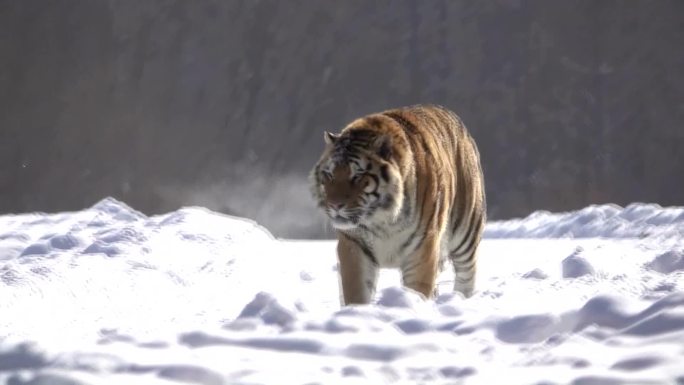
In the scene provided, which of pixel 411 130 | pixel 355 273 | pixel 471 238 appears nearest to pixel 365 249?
pixel 355 273

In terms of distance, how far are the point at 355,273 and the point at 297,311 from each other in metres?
1.27

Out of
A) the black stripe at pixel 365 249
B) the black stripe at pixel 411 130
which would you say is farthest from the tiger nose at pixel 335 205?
the black stripe at pixel 411 130

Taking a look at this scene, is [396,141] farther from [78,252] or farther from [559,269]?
[78,252]

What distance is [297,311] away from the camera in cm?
321

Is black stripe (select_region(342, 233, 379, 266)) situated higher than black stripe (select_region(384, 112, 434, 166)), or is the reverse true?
black stripe (select_region(384, 112, 434, 166))

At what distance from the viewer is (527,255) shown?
812 centimetres

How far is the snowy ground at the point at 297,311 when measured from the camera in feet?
7.99

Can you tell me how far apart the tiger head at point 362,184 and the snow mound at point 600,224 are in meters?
5.23

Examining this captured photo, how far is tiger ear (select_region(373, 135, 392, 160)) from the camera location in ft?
14.3

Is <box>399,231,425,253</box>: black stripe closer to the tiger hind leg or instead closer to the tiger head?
the tiger head

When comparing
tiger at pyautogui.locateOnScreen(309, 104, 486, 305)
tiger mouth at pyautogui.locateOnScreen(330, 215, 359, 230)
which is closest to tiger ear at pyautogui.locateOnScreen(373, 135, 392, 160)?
tiger at pyautogui.locateOnScreen(309, 104, 486, 305)

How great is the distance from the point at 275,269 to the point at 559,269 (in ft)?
8.03

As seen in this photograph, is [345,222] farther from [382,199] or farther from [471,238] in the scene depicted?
[471,238]

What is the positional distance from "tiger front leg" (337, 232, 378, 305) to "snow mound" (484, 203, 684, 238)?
16.9ft
